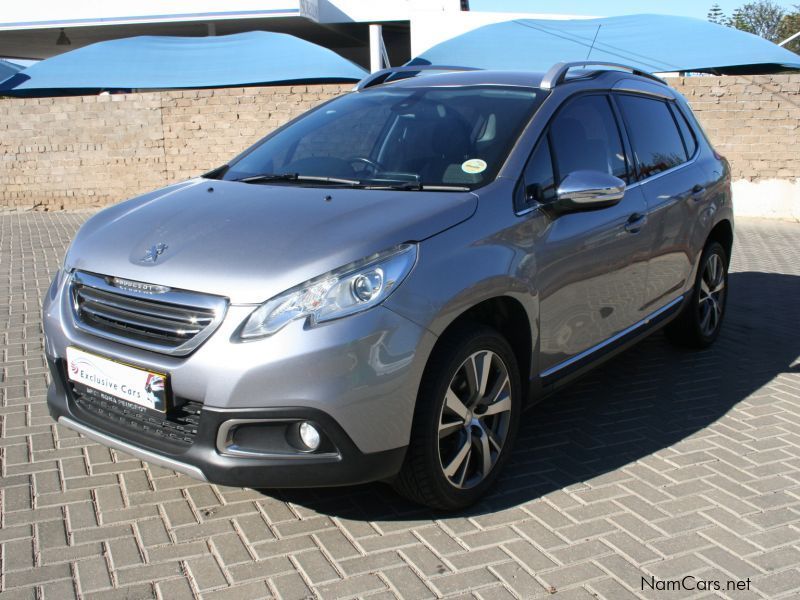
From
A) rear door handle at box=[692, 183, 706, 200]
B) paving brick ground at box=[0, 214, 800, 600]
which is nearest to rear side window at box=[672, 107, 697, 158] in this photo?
rear door handle at box=[692, 183, 706, 200]

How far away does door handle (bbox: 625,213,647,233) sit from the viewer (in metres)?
4.23

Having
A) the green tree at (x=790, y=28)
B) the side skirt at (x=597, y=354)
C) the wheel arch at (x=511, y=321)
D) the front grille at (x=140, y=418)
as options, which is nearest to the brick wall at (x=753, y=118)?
the side skirt at (x=597, y=354)

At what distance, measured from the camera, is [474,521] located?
334cm

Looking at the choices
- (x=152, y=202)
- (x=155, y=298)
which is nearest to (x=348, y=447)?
(x=155, y=298)

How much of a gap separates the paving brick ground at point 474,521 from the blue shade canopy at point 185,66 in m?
12.8

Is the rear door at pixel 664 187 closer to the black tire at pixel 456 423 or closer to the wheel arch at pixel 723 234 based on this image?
the wheel arch at pixel 723 234

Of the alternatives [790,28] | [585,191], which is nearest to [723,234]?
[585,191]

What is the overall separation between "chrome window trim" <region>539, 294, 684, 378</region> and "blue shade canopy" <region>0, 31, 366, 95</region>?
1194cm

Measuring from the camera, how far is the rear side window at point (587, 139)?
392cm

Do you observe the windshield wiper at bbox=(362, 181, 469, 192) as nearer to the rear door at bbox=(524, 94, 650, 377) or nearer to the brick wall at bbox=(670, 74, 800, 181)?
the rear door at bbox=(524, 94, 650, 377)

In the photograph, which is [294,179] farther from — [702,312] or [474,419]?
[702,312]

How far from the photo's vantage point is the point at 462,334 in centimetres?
315

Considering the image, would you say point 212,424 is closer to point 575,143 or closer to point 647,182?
point 575,143

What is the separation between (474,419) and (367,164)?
135 cm
